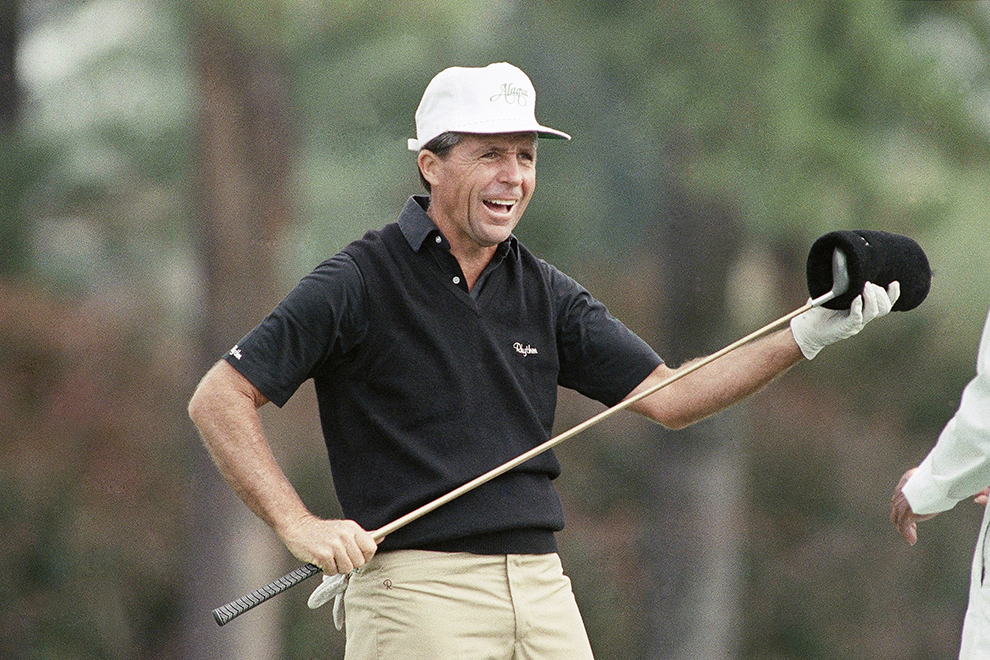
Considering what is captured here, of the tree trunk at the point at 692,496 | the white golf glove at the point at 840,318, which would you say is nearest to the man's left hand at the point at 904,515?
the white golf glove at the point at 840,318

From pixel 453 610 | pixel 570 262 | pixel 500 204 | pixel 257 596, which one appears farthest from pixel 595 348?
pixel 570 262

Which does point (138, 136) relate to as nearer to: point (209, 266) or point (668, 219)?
point (209, 266)

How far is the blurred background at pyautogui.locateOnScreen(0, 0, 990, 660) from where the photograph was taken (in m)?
7.73

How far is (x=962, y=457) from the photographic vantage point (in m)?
3.28

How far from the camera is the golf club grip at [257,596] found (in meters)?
3.45

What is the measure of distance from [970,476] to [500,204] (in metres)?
1.25

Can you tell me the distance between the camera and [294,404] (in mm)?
9688

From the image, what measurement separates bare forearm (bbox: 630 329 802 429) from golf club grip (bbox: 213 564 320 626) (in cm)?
93

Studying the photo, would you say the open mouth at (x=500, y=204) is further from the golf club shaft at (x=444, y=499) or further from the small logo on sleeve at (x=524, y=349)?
the golf club shaft at (x=444, y=499)

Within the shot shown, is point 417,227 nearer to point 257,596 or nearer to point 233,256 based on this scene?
point 257,596

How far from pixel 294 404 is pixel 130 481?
46.9 inches

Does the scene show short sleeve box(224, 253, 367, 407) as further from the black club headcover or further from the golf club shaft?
the black club headcover

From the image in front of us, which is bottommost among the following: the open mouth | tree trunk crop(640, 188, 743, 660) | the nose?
tree trunk crop(640, 188, 743, 660)

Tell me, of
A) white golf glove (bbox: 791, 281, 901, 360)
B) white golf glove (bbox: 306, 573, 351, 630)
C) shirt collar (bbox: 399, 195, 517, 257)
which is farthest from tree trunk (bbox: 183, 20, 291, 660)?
white golf glove (bbox: 791, 281, 901, 360)
